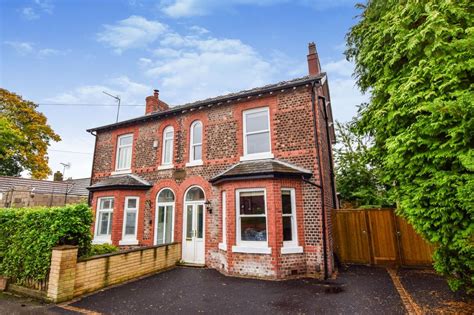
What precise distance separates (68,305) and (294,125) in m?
8.71

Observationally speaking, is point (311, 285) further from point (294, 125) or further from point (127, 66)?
point (127, 66)

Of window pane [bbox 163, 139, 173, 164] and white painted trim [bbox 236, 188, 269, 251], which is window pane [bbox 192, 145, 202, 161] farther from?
white painted trim [bbox 236, 188, 269, 251]

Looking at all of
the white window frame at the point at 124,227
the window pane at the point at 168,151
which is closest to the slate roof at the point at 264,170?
the window pane at the point at 168,151

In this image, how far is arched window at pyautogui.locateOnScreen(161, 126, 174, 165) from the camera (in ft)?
37.8

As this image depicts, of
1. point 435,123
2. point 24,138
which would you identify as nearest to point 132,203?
point 435,123

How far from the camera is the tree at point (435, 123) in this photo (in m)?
4.19

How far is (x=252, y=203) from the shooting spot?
27.6 feet

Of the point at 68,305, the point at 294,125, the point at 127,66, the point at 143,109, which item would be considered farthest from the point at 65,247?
the point at 143,109

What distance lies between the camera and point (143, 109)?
1495cm

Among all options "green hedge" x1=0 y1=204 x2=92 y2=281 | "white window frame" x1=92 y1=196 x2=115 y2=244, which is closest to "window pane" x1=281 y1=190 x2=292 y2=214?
"green hedge" x1=0 y1=204 x2=92 y2=281

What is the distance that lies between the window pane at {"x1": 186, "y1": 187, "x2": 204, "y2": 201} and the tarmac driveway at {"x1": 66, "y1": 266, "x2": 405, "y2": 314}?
3.42 meters

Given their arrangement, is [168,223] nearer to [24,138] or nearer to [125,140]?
[125,140]

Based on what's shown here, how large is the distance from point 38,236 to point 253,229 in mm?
6420

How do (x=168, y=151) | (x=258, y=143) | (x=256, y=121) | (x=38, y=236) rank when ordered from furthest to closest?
(x=168, y=151) → (x=256, y=121) → (x=258, y=143) → (x=38, y=236)
